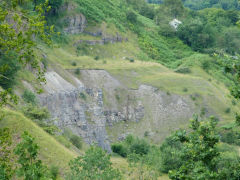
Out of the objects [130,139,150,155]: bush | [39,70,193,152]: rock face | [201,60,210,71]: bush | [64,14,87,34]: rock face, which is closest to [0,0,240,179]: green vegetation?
[130,139,150,155]: bush

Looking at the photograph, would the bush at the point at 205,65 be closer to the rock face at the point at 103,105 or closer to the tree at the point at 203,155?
the rock face at the point at 103,105

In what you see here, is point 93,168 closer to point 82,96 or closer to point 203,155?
point 203,155

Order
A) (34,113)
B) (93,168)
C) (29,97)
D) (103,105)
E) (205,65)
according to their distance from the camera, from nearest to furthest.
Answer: (93,168) → (34,113) → (29,97) → (103,105) → (205,65)

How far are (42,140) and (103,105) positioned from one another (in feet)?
89.9

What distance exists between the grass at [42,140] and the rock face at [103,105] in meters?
13.2

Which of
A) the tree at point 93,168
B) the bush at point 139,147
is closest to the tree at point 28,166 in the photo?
the tree at point 93,168

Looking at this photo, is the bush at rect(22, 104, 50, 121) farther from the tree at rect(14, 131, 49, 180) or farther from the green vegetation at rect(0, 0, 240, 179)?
the tree at rect(14, 131, 49, 180)

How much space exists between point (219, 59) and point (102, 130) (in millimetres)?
35889

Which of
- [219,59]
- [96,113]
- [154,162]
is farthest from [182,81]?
[219,59]

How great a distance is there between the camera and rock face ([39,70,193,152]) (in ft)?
137

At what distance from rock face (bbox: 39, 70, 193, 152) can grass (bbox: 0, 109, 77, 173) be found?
519 inches

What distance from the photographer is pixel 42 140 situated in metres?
24.5

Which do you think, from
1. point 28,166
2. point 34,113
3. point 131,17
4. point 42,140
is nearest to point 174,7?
point 131,17

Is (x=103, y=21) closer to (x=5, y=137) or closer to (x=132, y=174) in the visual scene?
(x=132, y=174)
